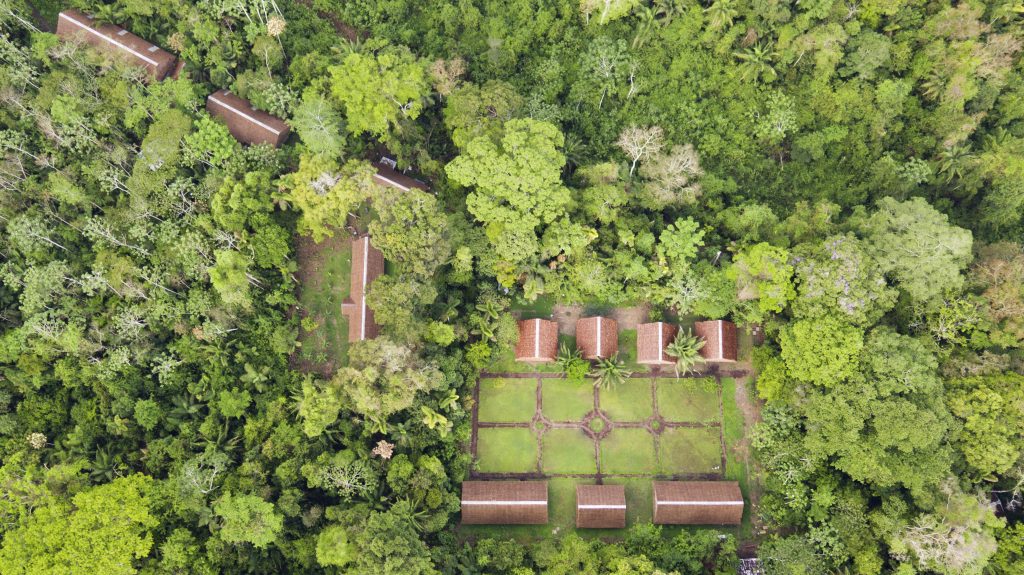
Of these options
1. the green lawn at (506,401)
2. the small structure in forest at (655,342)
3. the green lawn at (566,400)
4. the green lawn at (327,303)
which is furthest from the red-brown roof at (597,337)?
the green lawn at (327,303)

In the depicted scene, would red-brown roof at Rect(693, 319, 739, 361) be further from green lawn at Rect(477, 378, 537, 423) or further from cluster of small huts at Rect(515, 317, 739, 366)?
green lawn at Rect(477, 378, 537, 423)

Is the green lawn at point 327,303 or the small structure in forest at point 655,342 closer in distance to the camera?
the small structure in forest at point 655,342

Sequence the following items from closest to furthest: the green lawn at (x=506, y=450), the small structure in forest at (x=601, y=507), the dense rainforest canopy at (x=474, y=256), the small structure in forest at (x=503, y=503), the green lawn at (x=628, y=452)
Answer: the dense rainforest canopy at (x=474, y=256), the small structure in forest at (x=503, y=503), the small structure in forest at (x=601, y=507), the green lawn at (x=506, y=450), the green lawn at (x=628, y=452)

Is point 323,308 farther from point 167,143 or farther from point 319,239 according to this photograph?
point 167,143

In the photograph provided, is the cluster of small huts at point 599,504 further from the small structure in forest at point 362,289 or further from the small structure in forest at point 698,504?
the small structure in forest at point 362,289

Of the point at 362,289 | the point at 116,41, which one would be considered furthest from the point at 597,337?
the point at 116,41

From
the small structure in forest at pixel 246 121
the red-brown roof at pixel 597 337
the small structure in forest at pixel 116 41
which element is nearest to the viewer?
the red-brown roof at pixel 597 337

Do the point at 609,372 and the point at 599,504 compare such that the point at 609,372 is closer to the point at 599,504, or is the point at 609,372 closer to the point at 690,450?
the point at 690,450
